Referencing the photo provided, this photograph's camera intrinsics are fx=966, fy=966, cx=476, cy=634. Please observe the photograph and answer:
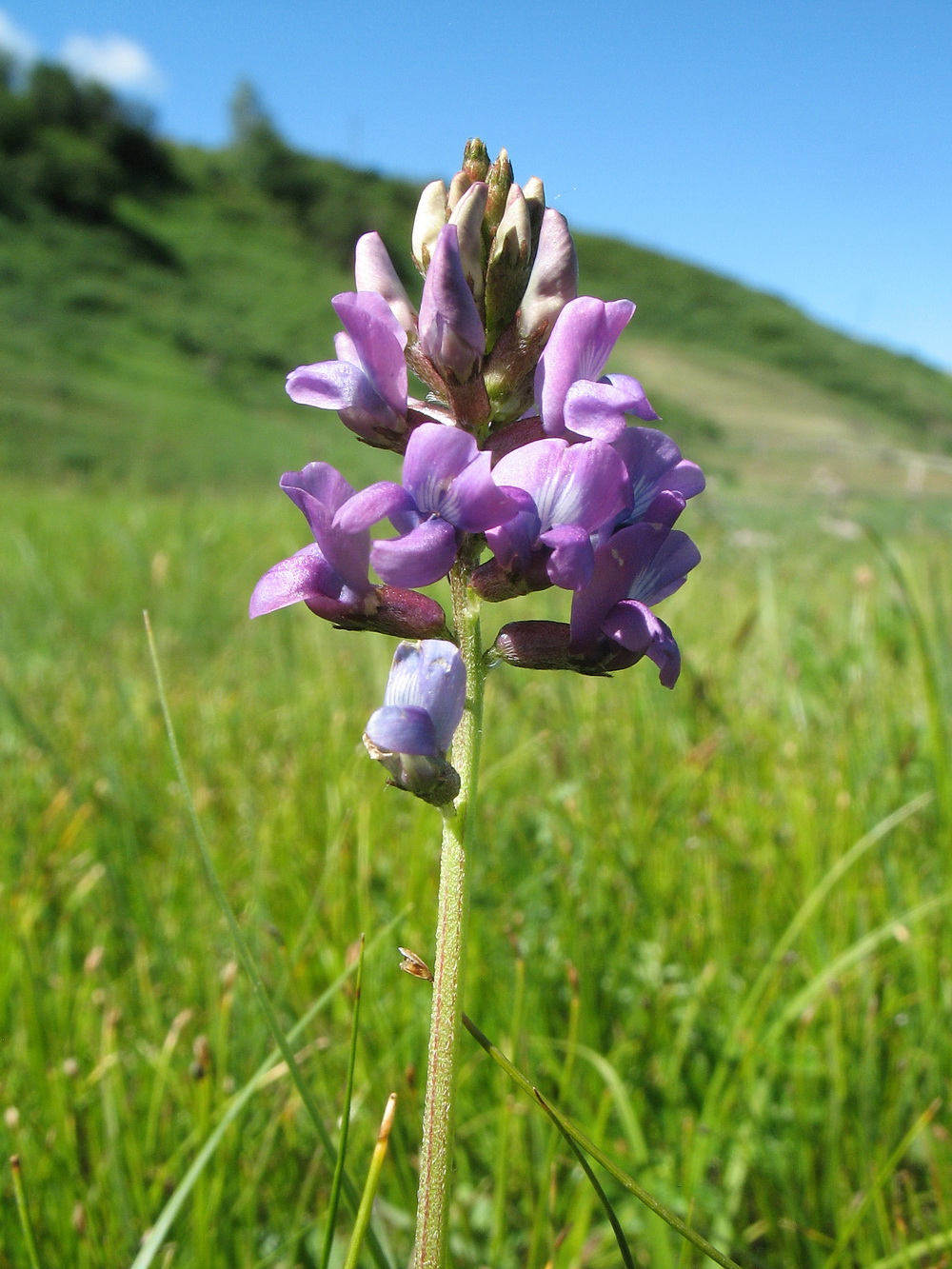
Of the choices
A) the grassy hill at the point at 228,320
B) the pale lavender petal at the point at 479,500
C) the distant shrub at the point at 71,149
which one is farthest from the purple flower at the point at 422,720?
the distant shrub at the point at 71,149

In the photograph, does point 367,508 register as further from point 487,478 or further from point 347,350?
point 347,350

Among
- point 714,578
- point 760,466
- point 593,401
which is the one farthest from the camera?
point 760,466

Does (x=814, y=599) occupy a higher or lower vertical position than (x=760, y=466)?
lower

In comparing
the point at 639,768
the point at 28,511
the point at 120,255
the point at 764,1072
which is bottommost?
the point at 28,511

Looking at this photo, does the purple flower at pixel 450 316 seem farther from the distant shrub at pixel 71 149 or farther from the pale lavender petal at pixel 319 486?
the distant shrub at pixel 71 149

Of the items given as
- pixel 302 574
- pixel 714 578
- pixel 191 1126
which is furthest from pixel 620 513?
pixel 714 578

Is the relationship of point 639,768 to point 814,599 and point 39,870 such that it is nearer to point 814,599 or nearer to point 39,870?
point 39,870
